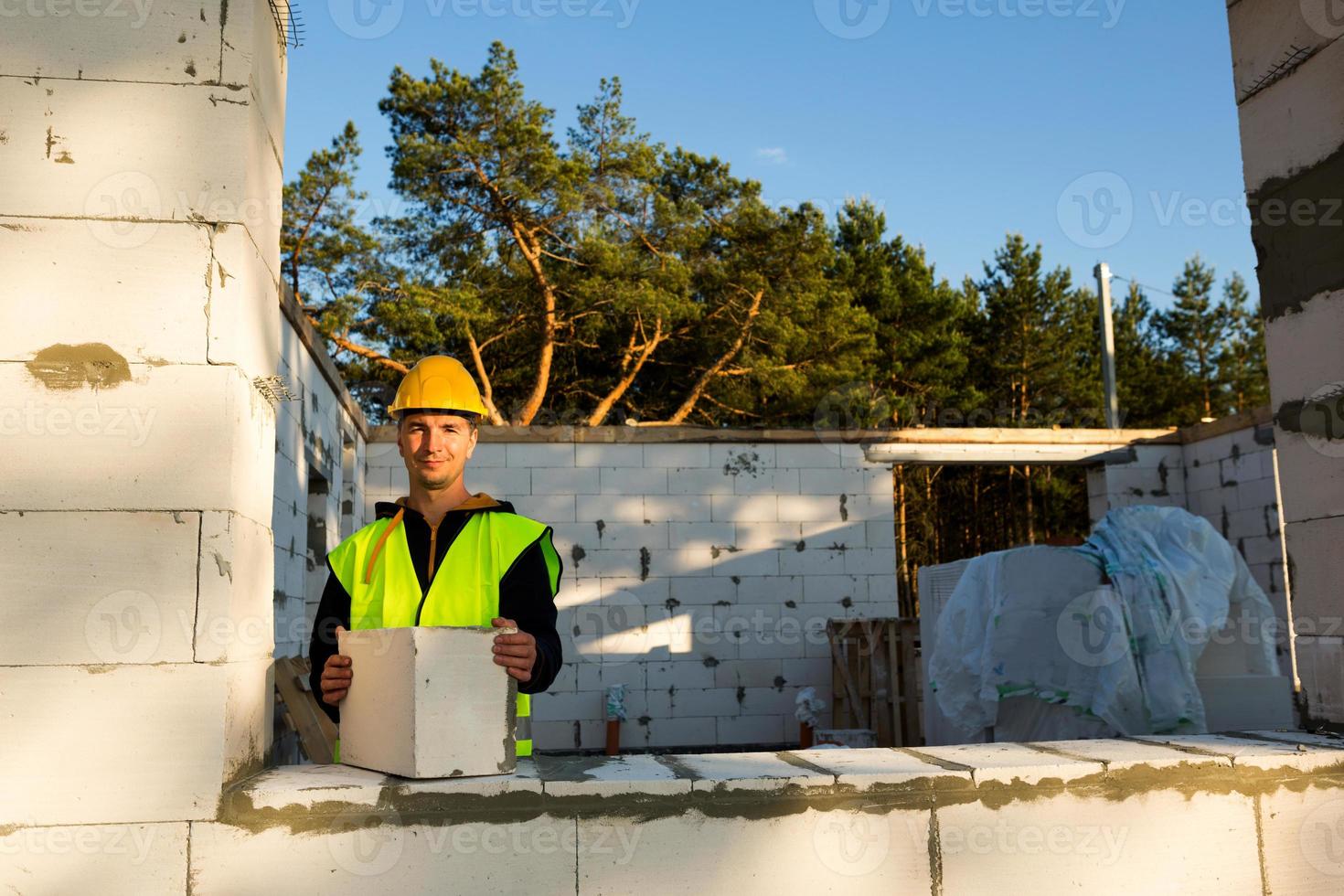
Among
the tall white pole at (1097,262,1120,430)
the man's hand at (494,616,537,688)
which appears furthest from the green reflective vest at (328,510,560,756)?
the tall white pole at (1097,262,1120,430)

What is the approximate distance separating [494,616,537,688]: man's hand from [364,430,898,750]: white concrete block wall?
7923 millimetres

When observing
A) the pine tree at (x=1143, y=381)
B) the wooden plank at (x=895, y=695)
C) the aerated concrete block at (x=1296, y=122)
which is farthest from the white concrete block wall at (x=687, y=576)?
the pine tree at (x=1143, y=381)

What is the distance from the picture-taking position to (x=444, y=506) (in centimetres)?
291

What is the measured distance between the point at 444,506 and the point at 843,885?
1357 mm

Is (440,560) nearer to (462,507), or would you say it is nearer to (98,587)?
(462,507)

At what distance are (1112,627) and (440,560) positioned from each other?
14.9ft

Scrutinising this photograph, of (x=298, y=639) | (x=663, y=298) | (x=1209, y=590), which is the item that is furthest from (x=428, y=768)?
(x=663, y=298)

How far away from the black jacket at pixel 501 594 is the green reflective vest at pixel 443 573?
0.7 inches

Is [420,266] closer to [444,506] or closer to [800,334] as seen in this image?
[800,334]

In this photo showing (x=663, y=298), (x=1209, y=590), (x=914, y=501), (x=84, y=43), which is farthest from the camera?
(x=914, y=501)

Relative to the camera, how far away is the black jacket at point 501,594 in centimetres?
266

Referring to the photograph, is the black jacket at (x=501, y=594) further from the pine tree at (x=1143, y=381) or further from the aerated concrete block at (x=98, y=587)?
the pine tree at (x=1143, y=381)

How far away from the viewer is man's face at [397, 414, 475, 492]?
2.88 meters

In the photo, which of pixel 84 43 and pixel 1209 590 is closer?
pixel 84 43
